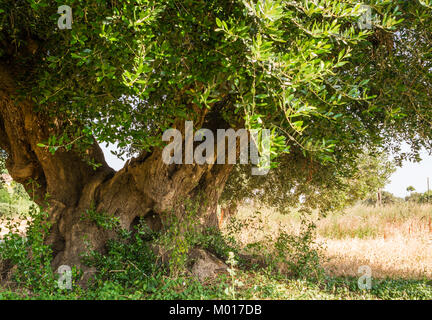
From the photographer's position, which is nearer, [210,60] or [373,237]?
[210,60]

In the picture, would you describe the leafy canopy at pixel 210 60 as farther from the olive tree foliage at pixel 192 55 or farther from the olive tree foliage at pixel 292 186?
the olive tree foliage at pixel 292 186

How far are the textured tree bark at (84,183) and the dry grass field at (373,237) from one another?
216cm

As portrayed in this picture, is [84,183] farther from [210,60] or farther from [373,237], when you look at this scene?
[373,237]

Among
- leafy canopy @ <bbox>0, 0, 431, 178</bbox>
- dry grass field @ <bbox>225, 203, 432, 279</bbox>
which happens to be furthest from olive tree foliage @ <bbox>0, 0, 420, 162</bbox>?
dry grass field @ <bbox>225, 203, 432, 279</bbox>

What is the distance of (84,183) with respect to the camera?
21.0 ft

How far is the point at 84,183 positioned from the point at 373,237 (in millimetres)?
A: 10219

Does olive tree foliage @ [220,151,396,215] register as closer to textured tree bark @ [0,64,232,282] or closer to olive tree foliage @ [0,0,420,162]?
textured tree bark @ [0,64,232,282]

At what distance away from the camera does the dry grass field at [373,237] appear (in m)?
7.66

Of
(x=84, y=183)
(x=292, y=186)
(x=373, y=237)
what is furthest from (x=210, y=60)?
(x=373, y=237)

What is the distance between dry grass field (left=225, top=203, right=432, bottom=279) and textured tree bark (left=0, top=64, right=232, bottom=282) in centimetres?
216

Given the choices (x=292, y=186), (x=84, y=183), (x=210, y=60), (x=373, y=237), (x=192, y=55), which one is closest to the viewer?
(x=210, y=60)

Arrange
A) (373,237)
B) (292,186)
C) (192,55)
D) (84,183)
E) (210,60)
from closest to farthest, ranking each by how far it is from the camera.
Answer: (210,60), (192,55), (84,183), (292,186), (373,237)

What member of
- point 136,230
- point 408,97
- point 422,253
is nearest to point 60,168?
point 136,230

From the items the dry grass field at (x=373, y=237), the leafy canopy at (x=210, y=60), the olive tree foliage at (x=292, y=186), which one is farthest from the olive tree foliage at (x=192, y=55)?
the dry grass field at (x=373, y=237)
